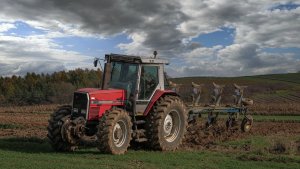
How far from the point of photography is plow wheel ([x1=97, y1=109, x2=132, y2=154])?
39.9 ft

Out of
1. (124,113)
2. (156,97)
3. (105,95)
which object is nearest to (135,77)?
(156,97)

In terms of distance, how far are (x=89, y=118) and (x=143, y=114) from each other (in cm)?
181

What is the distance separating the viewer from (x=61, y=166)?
10.3 metres

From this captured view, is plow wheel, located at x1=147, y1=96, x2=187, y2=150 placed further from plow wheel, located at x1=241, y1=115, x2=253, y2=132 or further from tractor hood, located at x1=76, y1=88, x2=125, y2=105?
plow wheel, located at x1=241, y1=115, x2=253, y2=132

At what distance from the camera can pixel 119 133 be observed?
41.9 ft

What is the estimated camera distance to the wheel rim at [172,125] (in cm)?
1454

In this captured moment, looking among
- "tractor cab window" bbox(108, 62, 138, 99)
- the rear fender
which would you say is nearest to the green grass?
the rear fender

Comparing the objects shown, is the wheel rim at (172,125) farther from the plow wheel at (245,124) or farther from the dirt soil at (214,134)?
the plow wheel at (245,124)

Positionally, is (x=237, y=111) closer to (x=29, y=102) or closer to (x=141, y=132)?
(x=141, y=132)

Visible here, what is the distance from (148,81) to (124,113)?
1.80m

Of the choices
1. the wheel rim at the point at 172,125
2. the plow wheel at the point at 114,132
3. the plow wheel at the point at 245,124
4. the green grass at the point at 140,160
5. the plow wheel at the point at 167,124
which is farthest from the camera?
the plow wheel at the point at 245,124

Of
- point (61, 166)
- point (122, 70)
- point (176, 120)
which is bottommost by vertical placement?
point (61, 166)

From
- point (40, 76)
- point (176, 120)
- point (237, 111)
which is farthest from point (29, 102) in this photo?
point (176, 120)

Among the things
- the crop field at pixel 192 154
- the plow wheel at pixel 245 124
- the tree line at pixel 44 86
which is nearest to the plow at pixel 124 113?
the crop field at pixel 192 154
